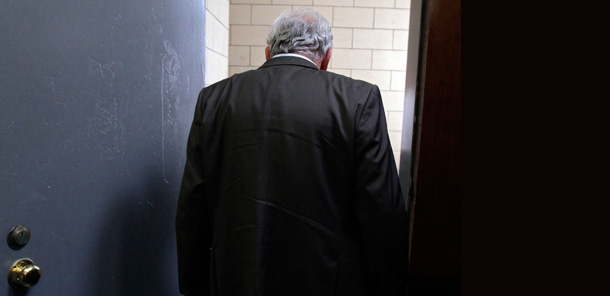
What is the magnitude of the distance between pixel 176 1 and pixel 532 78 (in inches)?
55.0

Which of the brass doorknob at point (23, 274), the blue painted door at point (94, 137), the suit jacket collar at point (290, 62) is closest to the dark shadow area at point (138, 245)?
the blue painted door at point (94, 137)

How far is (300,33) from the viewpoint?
4.40ft

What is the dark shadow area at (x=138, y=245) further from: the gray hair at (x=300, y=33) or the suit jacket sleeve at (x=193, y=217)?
the gray hair at (x=300, y=33)

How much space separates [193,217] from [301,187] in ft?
1.19

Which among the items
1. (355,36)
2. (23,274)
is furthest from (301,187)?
(355,36)

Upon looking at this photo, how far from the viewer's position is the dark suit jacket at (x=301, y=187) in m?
1.22

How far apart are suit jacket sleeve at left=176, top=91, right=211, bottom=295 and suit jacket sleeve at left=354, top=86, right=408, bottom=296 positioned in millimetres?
472

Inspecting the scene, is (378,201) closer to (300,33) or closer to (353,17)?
(300,33)

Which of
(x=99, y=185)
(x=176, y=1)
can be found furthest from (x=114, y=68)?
(x=176, y=1)

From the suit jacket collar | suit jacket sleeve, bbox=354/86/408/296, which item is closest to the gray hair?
the suit jacket collar

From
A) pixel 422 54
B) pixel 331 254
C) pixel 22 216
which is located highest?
pixel 422 54

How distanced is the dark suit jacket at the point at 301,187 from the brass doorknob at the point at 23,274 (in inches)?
18.9

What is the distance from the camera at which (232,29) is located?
137 inches

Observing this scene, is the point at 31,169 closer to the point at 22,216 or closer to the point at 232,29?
the point at 22,216
